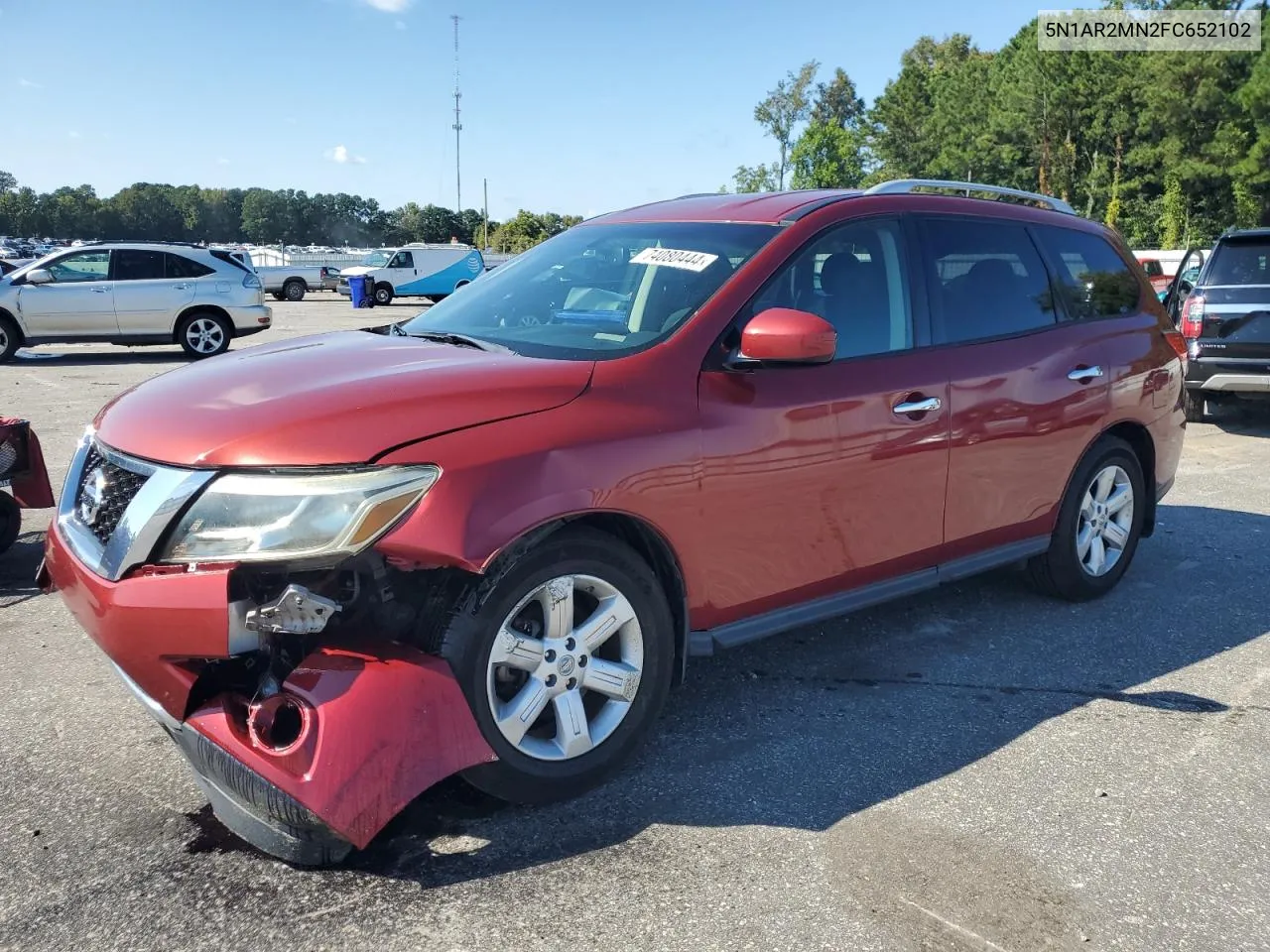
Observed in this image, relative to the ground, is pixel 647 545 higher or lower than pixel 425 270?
lower

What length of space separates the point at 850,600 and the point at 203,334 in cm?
1467

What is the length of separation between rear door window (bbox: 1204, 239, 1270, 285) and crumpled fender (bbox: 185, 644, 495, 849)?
953 cm

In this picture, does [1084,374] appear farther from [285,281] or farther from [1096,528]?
[285,281]

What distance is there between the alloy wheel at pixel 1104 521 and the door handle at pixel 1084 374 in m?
0.46

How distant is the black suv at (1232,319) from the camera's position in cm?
942

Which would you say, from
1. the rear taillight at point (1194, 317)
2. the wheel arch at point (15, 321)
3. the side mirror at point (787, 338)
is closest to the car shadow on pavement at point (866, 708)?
the side mirror at point (787, 338)

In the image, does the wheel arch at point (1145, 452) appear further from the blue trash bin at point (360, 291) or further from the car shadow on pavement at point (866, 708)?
the blue trash bin at point (360, 291)

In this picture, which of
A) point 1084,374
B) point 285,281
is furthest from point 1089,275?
point 285,281

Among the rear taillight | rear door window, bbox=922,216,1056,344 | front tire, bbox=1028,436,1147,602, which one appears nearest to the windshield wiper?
rear door window, bbox=922,216,1056,344

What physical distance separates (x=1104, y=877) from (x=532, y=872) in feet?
4.86

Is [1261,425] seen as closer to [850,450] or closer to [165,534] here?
[850,450]

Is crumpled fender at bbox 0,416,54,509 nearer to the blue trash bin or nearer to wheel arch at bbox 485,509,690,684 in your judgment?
wheel arch at bbox 485,509,690,684

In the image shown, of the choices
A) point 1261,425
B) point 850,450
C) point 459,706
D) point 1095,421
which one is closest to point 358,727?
point 459,706

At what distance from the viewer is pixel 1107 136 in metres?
51.4
